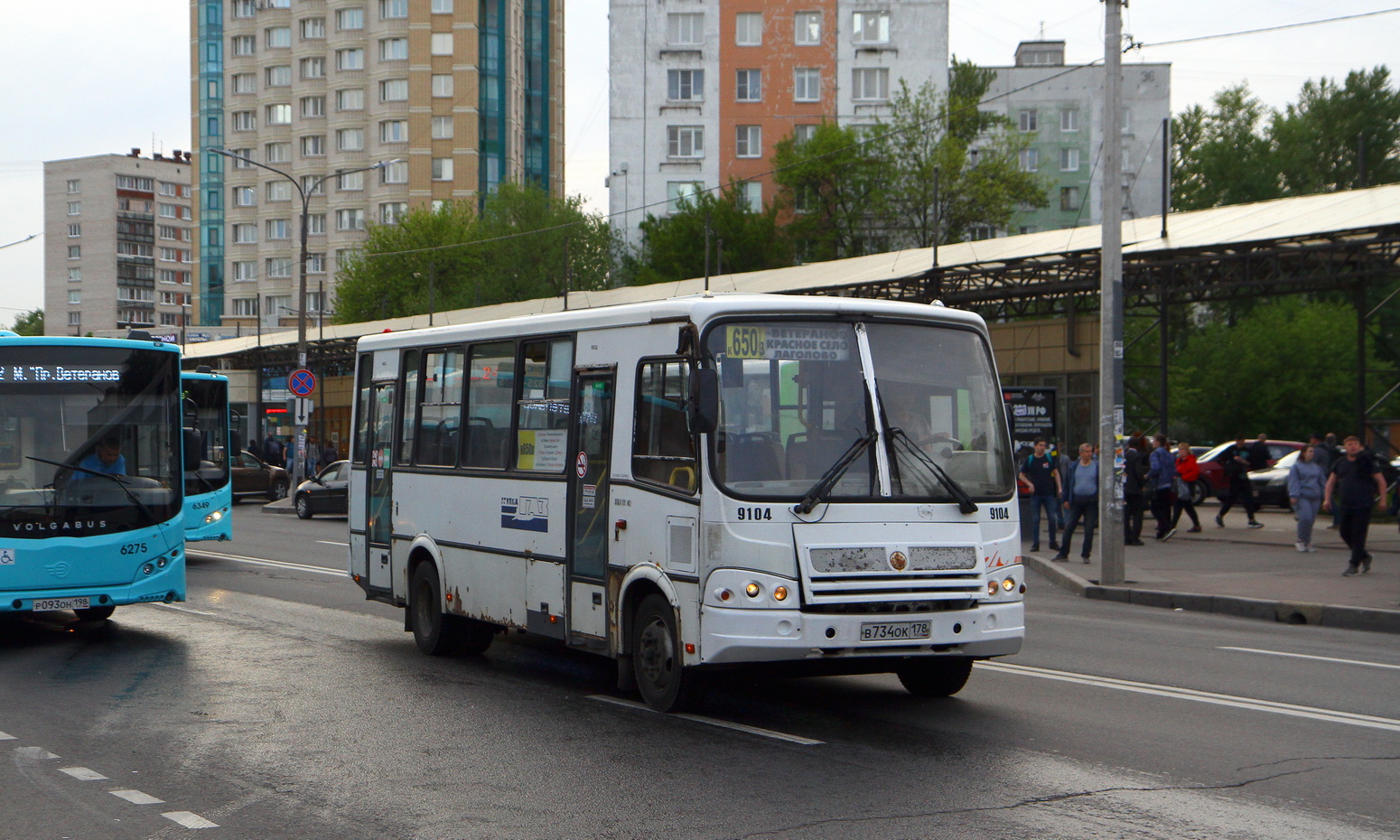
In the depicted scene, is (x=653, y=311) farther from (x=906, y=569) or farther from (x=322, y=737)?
(x=322, y=737)

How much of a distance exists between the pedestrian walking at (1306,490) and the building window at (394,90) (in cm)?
7734

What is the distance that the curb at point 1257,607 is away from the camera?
14.4 meters

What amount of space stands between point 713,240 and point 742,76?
401 inches

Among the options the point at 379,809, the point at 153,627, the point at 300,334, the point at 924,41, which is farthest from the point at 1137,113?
the point at 379,809

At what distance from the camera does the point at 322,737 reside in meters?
8.12

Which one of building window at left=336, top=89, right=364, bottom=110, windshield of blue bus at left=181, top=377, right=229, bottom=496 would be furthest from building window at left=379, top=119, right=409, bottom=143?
windshield of blue bus at left=181, top=377, right=229, bottom=496

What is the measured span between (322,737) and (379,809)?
1.84m

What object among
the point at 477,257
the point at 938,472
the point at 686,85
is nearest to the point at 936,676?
the point at 938,472

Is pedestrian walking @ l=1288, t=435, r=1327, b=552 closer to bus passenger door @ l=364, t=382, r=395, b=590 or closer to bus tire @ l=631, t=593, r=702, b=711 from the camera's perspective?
bus passenger door @ l=364, t=382, r=395, b=590

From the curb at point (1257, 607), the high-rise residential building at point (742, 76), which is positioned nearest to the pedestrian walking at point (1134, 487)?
the curb at point (1257, 607)

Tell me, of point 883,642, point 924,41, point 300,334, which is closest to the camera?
point 883,642

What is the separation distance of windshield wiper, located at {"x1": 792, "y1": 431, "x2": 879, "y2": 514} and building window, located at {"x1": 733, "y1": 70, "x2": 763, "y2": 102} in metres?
63.4

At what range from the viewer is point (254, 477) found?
40406 millimetres

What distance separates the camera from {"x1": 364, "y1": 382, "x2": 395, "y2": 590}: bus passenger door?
39.6ft
